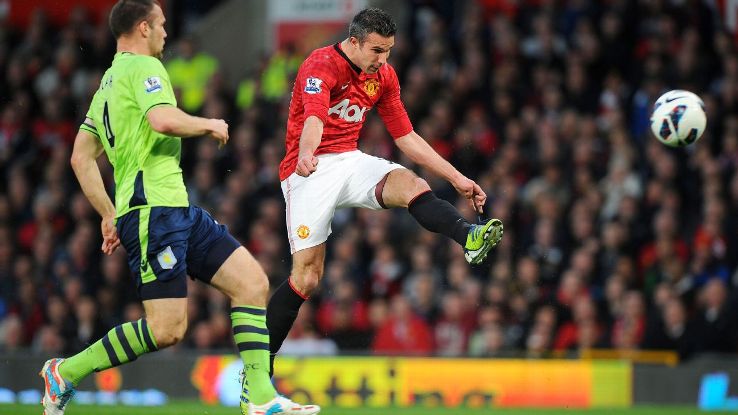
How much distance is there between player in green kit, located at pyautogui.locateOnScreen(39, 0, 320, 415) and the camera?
6.60 metres

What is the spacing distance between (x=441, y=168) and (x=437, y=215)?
0.53 meters

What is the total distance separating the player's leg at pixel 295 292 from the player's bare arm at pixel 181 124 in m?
1.68

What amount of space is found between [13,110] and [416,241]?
6359 mm

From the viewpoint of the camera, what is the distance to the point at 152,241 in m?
6.61

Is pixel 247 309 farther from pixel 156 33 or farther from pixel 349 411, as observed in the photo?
pixel 349 411

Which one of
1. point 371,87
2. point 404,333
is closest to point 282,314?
point 371,87

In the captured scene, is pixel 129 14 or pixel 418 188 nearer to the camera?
pixel 129 14

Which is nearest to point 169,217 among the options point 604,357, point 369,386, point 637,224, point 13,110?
point 369,386

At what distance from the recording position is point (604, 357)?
11.9 metres

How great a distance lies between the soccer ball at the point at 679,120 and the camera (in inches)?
342

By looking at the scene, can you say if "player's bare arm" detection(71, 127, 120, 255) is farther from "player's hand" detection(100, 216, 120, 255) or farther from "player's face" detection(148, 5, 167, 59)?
"player's face" detection(148, 5, 167, 59)

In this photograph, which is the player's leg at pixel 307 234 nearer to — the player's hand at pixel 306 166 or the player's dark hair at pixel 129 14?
the player's hand at pixel 306 166

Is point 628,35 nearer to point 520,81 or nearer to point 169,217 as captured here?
point 520,81

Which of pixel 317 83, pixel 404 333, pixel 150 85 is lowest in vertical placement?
pixel 404 333
